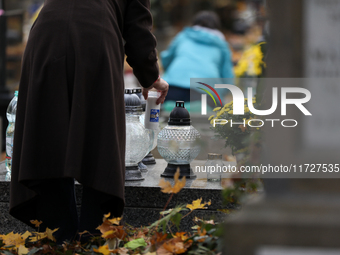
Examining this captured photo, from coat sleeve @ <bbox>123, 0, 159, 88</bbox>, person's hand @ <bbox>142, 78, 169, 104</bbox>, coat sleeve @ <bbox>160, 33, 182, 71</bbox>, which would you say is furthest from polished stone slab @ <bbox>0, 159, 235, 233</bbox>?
coat sleeve @ <bbox>160, 33, 182, 71</bbox>

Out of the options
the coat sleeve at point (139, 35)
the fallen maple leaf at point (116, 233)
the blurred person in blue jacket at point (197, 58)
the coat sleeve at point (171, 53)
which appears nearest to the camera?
the fallen maple leaf at point (116, 233)

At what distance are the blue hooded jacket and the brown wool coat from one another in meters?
3.03

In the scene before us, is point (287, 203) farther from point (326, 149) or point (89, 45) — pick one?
point (89, 45)

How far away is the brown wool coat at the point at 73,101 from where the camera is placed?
84.9 inches

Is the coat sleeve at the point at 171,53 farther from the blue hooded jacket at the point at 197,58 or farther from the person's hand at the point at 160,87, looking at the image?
the person's hand at the point at 160,87

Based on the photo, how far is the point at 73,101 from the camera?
2154 mm

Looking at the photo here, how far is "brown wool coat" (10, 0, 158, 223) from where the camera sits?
216 centimetres

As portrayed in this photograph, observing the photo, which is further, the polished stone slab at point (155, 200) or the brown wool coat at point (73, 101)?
the polished stone slab at point (155, 200)

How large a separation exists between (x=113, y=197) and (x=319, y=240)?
114 cm

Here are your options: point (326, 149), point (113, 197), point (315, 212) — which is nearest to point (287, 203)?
point (315, 212)

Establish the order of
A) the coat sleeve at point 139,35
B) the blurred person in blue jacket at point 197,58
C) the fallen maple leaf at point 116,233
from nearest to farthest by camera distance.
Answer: the fallen maple leaf at point 116,233
the coat sleeve at point 139,35
the blurred person in blue jacket at point 197,58

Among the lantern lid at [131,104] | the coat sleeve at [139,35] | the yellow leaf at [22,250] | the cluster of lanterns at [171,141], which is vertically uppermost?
the coat sleeve at [139,35]

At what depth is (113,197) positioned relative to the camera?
7.34 ft

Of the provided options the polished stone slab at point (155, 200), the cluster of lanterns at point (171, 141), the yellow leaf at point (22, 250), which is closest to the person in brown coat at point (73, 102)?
the yellow leaf at point (22, 250)
